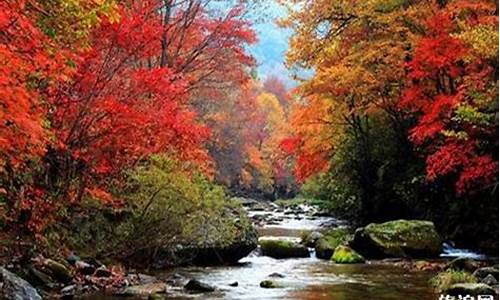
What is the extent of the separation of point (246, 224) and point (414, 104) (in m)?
6.52

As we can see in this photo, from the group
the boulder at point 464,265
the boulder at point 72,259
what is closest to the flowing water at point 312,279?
the boulder at point 464,265

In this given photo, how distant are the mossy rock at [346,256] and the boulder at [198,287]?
529 cm

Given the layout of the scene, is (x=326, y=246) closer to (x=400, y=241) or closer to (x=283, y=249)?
(x=283, y=249)

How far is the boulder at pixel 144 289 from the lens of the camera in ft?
38.9

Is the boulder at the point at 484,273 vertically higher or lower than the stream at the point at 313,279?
higher

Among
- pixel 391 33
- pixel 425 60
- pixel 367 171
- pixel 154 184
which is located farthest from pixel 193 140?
pixel 367 171

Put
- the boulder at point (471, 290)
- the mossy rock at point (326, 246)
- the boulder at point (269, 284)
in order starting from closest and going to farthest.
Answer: the boulder at point (471, 290) → the boulder at point (269, 284) → the mossy rock at point (326, 246)

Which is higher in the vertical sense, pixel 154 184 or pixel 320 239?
pixel 154 184

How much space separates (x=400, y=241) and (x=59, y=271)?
9456mm

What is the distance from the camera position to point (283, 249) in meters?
18.9

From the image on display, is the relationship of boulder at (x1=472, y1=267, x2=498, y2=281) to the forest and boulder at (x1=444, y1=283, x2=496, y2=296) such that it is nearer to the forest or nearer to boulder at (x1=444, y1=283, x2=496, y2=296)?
the forest

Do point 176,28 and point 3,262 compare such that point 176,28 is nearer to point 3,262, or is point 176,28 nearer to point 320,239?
point 320,239

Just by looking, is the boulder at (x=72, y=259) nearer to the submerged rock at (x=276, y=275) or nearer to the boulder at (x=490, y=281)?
the submerged rock at (x=276, y=275)

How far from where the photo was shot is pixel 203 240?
16516 millimetres
